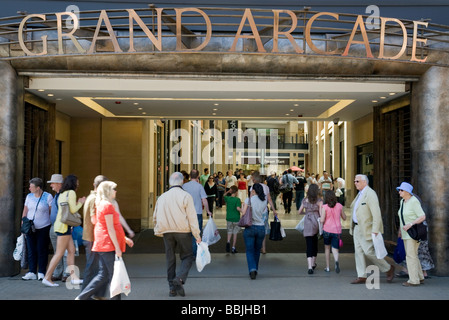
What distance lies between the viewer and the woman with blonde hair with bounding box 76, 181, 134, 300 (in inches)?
258

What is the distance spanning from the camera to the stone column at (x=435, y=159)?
9.73 meters

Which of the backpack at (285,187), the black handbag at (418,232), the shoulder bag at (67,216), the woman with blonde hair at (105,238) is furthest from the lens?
the backpack at (285,187)

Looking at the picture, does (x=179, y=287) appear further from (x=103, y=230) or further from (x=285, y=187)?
(x=285, y=187)

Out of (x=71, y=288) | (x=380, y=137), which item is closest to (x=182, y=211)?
(x=71, y=288)

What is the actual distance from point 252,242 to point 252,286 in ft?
2.87

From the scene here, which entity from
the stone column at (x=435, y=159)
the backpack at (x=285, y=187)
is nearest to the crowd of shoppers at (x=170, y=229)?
the stone column at (x=435, y=159)

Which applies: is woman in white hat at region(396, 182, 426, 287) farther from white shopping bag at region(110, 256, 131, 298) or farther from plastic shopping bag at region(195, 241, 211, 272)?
white shopping bag at region(110, 256, 131, 298)

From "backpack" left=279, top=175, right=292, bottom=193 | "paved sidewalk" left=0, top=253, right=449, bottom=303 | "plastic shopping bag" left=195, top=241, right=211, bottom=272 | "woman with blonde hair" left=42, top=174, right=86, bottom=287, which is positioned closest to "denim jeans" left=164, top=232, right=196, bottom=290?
"plastic shopping bag" left=195, top=241, right=211, bottom=272

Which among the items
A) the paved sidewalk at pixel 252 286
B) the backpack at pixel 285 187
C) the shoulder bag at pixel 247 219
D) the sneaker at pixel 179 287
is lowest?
the paved sidewalk at pixel 252 286

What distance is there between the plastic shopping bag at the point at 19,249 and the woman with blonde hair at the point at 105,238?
9.10ft

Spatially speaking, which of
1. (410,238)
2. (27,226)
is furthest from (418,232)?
(27,226)

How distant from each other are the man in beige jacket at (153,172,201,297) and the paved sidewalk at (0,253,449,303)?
30 cm

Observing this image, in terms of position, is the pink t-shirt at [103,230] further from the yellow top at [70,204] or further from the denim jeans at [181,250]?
the yellow top at [70,204]

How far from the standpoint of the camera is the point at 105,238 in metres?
6.59
